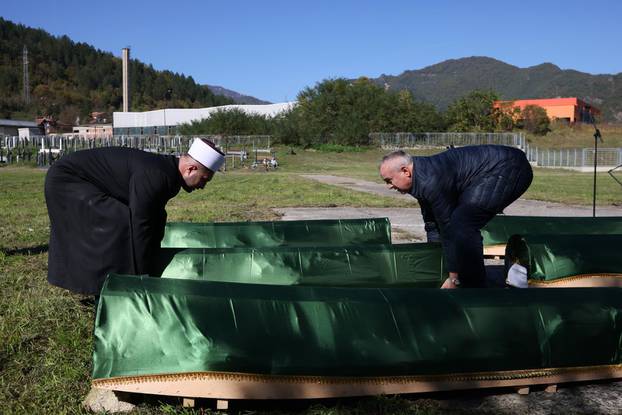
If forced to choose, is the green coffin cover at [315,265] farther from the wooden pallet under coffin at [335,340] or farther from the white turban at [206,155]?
the wooden pallet under coffin at [335,340]

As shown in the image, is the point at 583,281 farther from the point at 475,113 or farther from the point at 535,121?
the point at 535,121

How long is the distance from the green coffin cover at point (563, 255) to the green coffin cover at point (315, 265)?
2.58 ft

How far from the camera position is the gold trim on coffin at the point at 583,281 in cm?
580

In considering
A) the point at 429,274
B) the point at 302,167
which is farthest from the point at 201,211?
the point at 302,167

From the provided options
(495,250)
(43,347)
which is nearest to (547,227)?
(495,250)

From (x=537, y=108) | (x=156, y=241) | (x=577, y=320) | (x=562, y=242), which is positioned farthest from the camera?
(x=537, y=108)

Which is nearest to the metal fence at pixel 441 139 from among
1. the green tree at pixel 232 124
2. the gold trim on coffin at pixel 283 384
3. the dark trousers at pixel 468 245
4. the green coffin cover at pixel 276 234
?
the green tree at pixel 232 124

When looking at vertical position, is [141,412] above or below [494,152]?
below

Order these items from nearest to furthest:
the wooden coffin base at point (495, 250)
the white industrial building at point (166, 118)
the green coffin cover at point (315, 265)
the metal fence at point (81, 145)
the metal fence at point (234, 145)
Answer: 1. the green coffin cover at point (315, 265)
2. the wooden coffin base at point (495, 250)
3. the metal fence at point (81, 145)
4. the metal fence at point (234, 145)
5. the white industrial building at point (166, 118)

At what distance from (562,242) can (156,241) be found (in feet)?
12.4

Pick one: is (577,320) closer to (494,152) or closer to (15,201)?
(494,152)

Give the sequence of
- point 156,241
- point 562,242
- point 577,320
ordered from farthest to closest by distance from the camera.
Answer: point 562,242 → point 156,241 → point 577,320

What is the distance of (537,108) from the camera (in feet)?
259

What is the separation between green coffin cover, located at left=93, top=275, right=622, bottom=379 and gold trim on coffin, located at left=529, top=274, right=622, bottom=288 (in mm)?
1588
